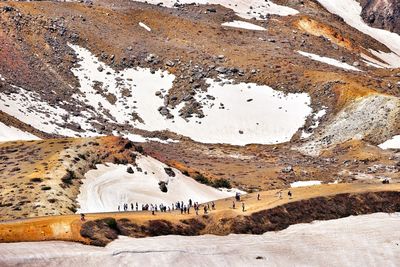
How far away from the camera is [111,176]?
5184 cm

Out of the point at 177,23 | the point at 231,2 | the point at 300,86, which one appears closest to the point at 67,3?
the point at 177,23

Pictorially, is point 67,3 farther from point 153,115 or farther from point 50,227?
point 50,227

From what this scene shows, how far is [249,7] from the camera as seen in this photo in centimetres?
13625

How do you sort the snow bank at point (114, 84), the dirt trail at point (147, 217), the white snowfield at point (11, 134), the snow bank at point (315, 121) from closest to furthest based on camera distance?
the dirt trail at point (147, 217)
the white snowfield at point (11, 134)
the snow bank at point (315, 121)
the snow bank at point (114, 84)

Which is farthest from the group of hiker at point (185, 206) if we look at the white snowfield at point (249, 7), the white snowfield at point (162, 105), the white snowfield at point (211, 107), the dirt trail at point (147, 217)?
the white snowfield at point (249, 7)

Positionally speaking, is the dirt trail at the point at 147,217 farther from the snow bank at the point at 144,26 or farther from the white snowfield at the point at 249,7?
the white snowfield at the point at 249,7

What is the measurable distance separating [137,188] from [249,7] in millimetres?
90571

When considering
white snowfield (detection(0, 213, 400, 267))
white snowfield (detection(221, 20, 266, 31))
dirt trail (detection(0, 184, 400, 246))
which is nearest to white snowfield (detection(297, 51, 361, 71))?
white snowfield (detection(221, 20, 266, 31))

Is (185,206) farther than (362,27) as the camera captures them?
No

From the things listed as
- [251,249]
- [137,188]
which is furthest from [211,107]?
[251,249]

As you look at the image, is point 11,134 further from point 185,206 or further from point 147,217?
point 147,217

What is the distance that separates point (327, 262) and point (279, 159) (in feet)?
129

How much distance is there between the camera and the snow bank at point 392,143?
75.4m

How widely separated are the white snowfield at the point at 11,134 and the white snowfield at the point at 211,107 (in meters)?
21.7
